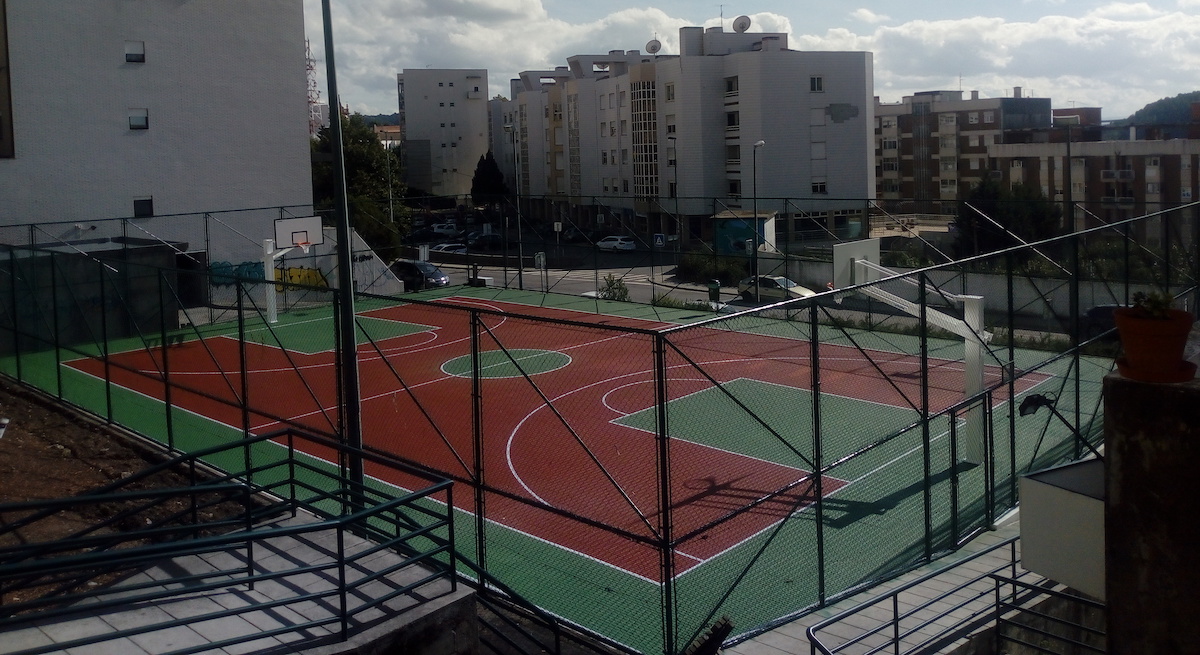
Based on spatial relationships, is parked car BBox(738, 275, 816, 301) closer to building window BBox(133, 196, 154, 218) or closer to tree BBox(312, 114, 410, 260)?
building window BBox(133, 196, 154, 218)

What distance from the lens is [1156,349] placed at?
583cm

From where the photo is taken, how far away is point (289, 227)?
32750 mm

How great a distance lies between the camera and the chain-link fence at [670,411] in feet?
39.0

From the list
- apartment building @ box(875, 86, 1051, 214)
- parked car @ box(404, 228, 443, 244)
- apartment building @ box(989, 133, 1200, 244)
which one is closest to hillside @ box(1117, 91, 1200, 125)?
apartment building @ box(875, 86, 1051, 214)

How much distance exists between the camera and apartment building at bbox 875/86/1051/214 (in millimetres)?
73875

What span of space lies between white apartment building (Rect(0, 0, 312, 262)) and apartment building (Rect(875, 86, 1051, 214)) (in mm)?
47850

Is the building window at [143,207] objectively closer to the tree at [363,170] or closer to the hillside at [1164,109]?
the tree at [363,170]

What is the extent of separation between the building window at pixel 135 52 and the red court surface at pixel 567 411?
11900mm

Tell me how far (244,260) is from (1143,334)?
111 ft

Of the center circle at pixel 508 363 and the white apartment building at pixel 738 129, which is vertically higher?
the white apartment building at pixel 738 129

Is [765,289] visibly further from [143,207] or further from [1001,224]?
[143,207]

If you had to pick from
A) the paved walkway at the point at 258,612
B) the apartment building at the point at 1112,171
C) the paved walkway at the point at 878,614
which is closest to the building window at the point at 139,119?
the paved walkway at the point at 258,612

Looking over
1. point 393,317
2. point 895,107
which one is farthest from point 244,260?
point 895,107

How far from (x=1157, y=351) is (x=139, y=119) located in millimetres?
33436
